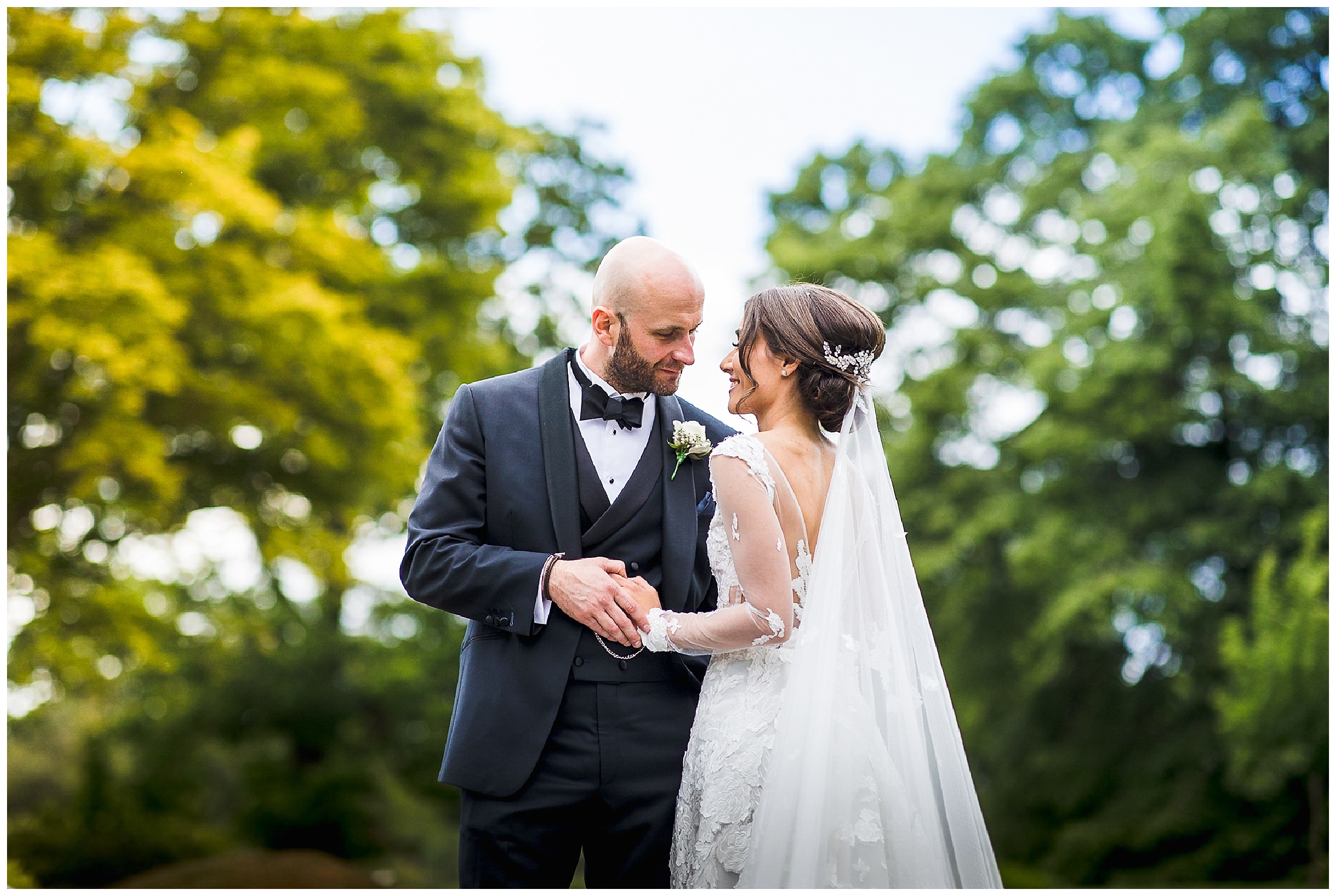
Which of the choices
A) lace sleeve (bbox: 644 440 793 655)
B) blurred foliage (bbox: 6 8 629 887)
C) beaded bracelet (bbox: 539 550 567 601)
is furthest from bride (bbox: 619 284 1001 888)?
blurred foliage (bbox: 6 8 629 887)

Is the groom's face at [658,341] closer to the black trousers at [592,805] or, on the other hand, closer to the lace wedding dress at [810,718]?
the lace wedding dress at [810,718]

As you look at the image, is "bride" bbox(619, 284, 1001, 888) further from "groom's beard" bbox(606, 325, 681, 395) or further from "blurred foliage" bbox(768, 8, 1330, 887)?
"blurred foliage" bbox(768, 8, 1330, 887)

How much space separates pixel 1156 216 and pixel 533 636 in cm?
998

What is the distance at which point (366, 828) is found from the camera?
43.7 feet

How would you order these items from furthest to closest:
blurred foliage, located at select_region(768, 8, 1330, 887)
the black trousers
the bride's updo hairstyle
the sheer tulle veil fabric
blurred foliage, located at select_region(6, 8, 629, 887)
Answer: blurred foliage, located at select_region(768, 8, 1330, 887)
blurred foliage, located at select_region(6, 8, 629, 887)
the bride's updo hairstyle
the black trousers
the sheer tulle veil fabric

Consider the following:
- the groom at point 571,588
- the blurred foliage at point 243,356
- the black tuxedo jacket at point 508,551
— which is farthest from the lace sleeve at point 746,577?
the blurred foliage at point 243,356

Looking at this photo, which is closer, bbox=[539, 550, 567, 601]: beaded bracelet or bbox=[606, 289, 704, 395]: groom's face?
bbox=[539, 550, 567, 601]: beaded bracelet

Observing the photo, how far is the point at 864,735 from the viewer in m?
2.86

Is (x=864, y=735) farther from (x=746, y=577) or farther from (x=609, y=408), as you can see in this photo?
(x=609, y=408)

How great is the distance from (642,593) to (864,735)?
0.64m

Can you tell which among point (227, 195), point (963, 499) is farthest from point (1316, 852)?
point (227, 195)

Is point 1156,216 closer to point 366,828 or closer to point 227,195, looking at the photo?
point 227,195

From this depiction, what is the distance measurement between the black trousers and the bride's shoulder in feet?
1.99

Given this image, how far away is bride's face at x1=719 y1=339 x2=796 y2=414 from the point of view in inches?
117
